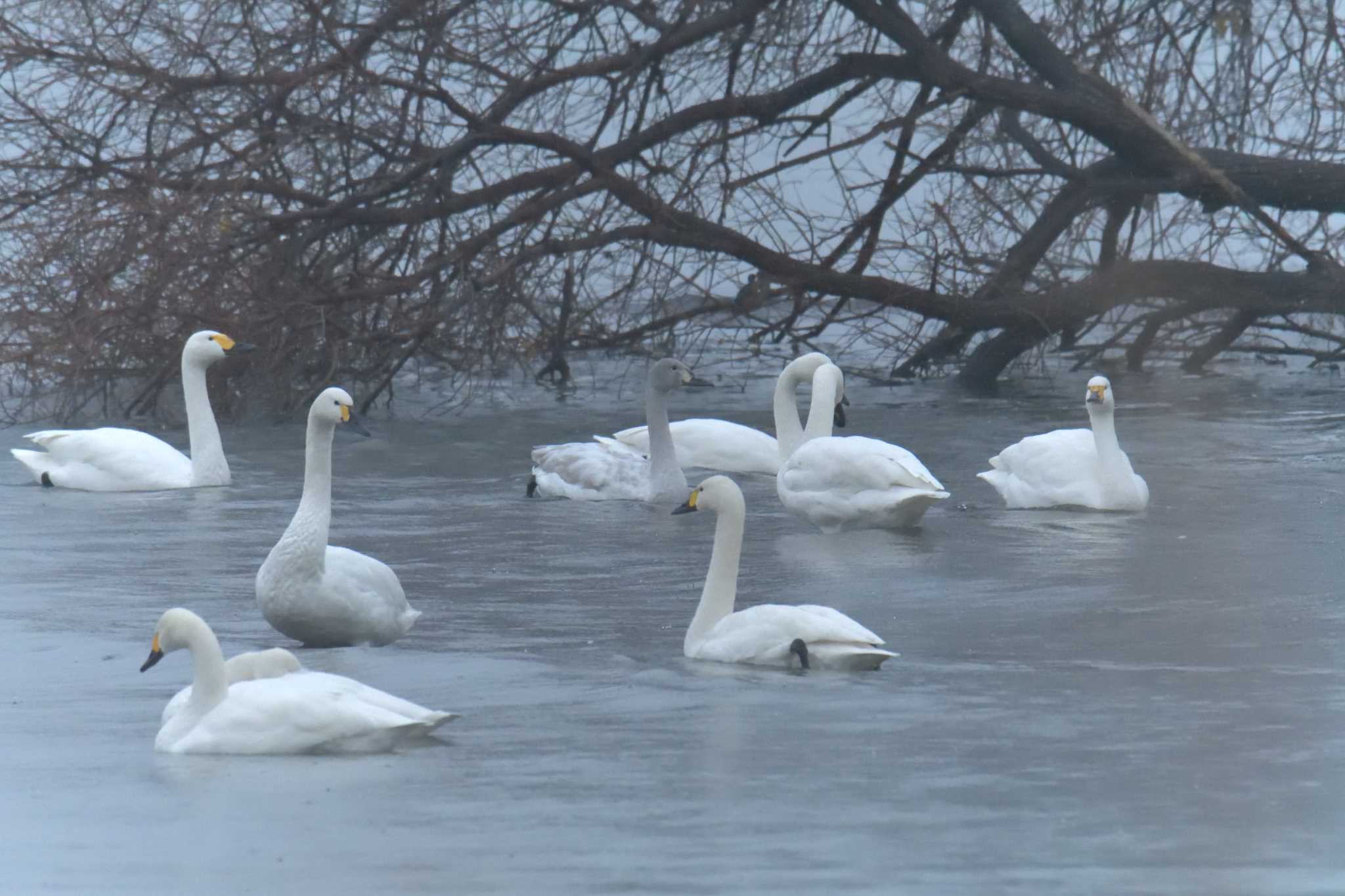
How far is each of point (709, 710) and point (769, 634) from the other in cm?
61

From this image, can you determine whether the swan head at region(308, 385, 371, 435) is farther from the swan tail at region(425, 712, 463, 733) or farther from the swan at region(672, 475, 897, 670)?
the swan tail at region(425, 712, 463, 733)

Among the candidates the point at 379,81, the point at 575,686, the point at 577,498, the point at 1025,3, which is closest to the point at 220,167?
the point at 379,81

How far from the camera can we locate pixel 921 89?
1658cm

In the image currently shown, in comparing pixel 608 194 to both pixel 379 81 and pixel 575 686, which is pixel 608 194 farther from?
pixel 575 686

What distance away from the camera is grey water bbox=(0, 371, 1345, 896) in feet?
15.4

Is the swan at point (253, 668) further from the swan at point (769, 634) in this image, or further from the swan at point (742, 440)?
the swan at point (742, 440)

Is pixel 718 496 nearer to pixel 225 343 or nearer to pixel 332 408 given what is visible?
pixel 332 408

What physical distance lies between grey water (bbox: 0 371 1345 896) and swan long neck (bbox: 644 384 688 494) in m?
0.25

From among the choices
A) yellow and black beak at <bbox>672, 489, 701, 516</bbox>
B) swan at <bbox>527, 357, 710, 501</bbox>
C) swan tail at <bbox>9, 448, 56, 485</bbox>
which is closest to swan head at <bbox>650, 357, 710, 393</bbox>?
swan at <bbox>527, 357, 710, 501</bbox>

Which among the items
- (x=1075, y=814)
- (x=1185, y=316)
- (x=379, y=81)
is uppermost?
(x=379, y=81)

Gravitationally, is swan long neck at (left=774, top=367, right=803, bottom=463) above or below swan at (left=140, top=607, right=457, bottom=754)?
above

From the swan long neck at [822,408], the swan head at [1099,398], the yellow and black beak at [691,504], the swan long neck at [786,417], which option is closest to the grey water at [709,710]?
the yellow and black beak at [691,504]

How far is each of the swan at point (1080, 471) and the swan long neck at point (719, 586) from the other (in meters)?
3.86

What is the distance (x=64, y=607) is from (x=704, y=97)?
916 centimetres
